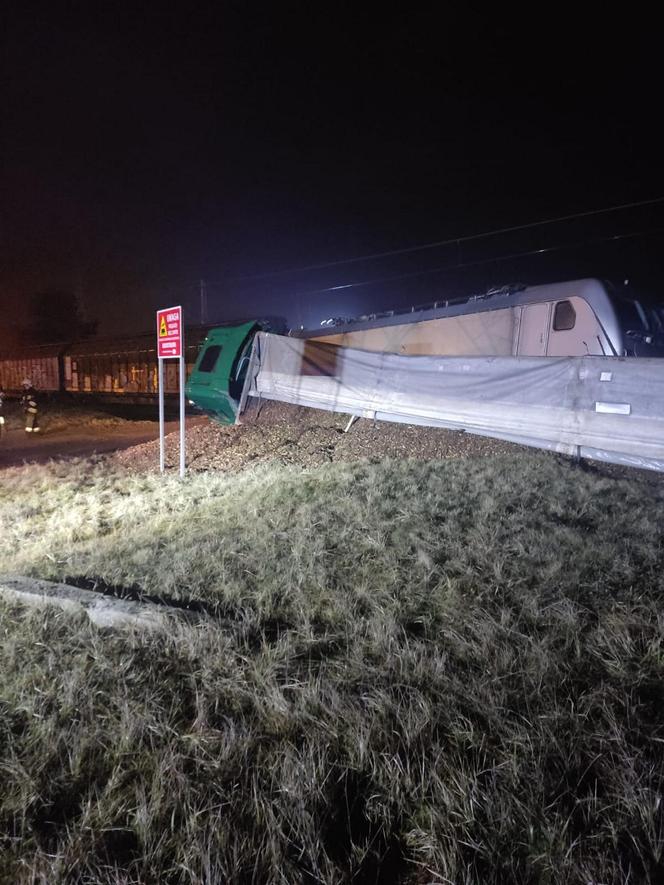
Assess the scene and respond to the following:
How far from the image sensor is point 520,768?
1.88 metres

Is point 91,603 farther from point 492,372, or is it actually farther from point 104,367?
point 104,367

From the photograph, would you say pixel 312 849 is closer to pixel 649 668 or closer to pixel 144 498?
pixel 649 668

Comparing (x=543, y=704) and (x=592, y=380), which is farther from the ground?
(x=592, y=380)

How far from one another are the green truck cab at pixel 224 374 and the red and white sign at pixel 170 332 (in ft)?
9.77

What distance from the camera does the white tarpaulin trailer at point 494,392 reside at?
629 cm

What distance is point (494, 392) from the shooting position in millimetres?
7730

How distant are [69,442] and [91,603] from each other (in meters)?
11.4

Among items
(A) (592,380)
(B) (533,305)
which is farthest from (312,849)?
(B) (533,305)

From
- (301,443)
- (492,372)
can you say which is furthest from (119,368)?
(492,372)

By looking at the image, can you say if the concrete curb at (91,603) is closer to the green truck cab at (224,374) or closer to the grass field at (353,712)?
the grass field at (353,712)

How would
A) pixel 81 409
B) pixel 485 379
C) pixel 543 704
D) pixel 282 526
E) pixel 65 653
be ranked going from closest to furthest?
pixel 543 704
pixel 65 653
pixel 282 526
pixel 485 379
pixel 81 409

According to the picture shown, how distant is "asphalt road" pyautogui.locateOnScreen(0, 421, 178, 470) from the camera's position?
36.6ft

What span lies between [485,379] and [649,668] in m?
5.82

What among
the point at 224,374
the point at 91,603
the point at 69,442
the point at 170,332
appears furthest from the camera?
the point at 69,442
